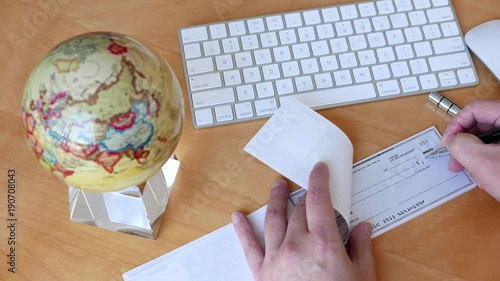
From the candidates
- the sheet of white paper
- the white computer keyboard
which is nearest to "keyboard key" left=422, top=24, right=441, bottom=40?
the white computer keyboard

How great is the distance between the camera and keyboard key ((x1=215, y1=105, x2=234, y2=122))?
720mm

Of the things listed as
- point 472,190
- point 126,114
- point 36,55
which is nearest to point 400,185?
point 472,190

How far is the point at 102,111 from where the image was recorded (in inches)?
18.8

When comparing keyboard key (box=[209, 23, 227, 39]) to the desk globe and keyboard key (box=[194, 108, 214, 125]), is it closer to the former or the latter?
keyboard key (box=[194, 108, 214, 125])

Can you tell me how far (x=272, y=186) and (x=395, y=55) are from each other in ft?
0.85

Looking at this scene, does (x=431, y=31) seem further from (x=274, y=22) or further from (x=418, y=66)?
(x=274, y=22)

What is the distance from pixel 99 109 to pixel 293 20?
0.39 meters

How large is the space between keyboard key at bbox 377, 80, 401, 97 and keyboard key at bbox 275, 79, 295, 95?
122 mm

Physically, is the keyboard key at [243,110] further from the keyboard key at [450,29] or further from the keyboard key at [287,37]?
the keyboard key at [450,29]

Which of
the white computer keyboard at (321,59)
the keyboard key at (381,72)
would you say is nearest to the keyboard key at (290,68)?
the white computer keyboard at (321,59)

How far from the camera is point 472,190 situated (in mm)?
706

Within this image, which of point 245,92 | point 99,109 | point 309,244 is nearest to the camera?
point 99,109

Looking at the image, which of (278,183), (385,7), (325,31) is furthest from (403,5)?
(278,183)

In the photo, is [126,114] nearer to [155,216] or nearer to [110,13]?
[155,216]
